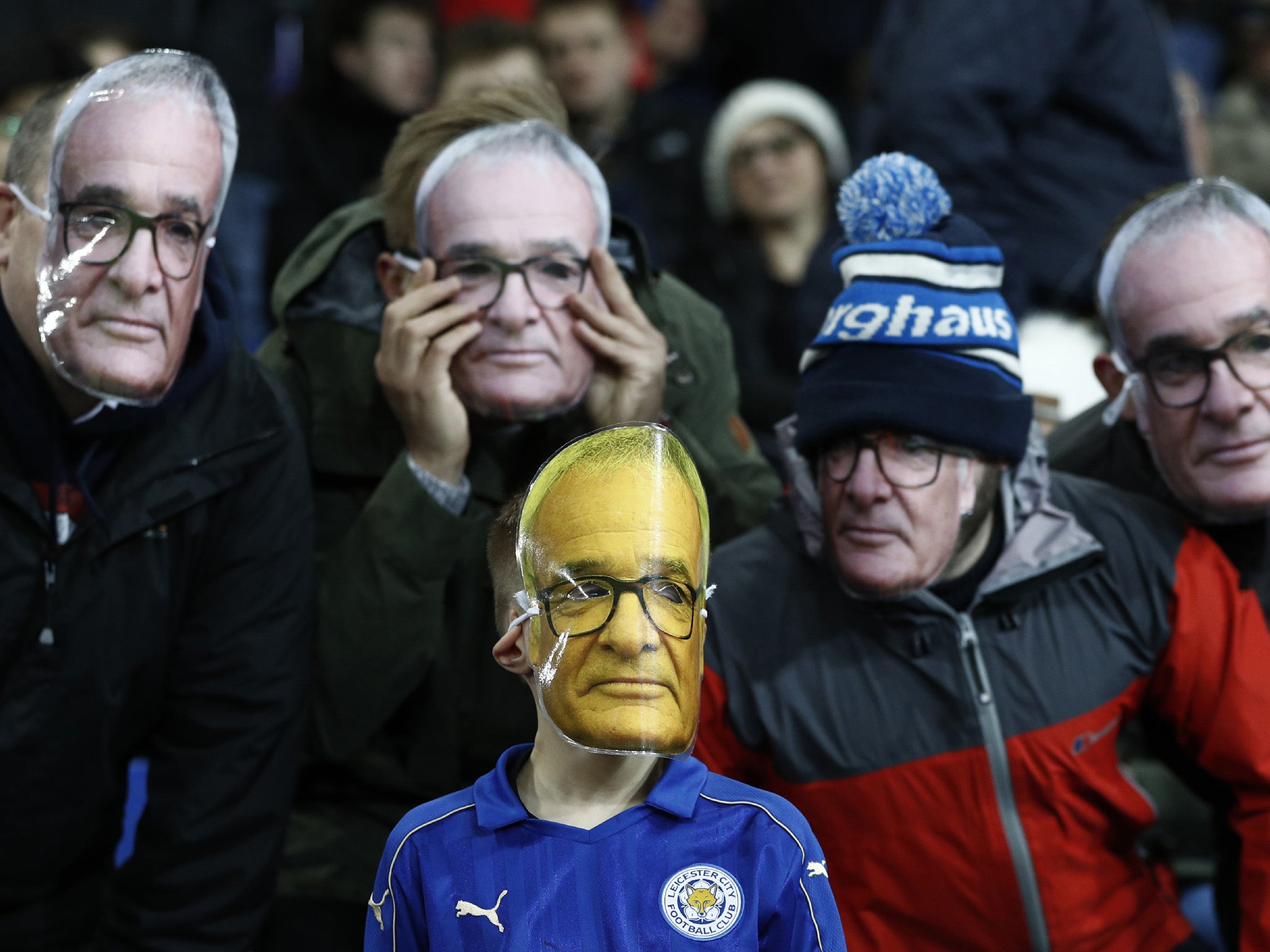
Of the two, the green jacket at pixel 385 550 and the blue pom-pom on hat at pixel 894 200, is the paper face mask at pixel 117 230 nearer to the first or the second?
the green jacket at pixel 385 550

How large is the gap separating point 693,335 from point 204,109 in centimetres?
122

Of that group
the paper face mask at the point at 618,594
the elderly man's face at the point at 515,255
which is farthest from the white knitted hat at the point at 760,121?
the paper face mask at the point at 618,594

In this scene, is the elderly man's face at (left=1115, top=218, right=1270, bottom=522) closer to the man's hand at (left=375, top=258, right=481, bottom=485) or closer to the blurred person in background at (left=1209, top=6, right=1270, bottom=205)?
the man's hand at (left=375, top=258, right=481, bottom=485)

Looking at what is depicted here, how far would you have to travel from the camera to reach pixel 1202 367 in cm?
282

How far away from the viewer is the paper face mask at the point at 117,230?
96.8 inches

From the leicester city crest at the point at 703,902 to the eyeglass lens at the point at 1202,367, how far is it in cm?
139

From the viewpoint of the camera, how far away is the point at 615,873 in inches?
78.8

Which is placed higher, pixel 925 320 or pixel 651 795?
pixel 925 320

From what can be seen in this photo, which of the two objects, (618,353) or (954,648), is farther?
(618,353)

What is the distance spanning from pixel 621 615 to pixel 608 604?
0.02 meters

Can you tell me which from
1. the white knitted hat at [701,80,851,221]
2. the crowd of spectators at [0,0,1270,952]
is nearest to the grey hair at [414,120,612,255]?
the crowd of spectators at [0,0,1270,952]

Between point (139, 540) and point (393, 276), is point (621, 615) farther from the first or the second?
point (393, 276)

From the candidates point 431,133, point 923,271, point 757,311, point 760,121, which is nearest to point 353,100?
point 760,121

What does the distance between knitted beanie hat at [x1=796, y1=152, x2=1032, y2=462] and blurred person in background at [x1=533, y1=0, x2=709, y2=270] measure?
7.22 ft
